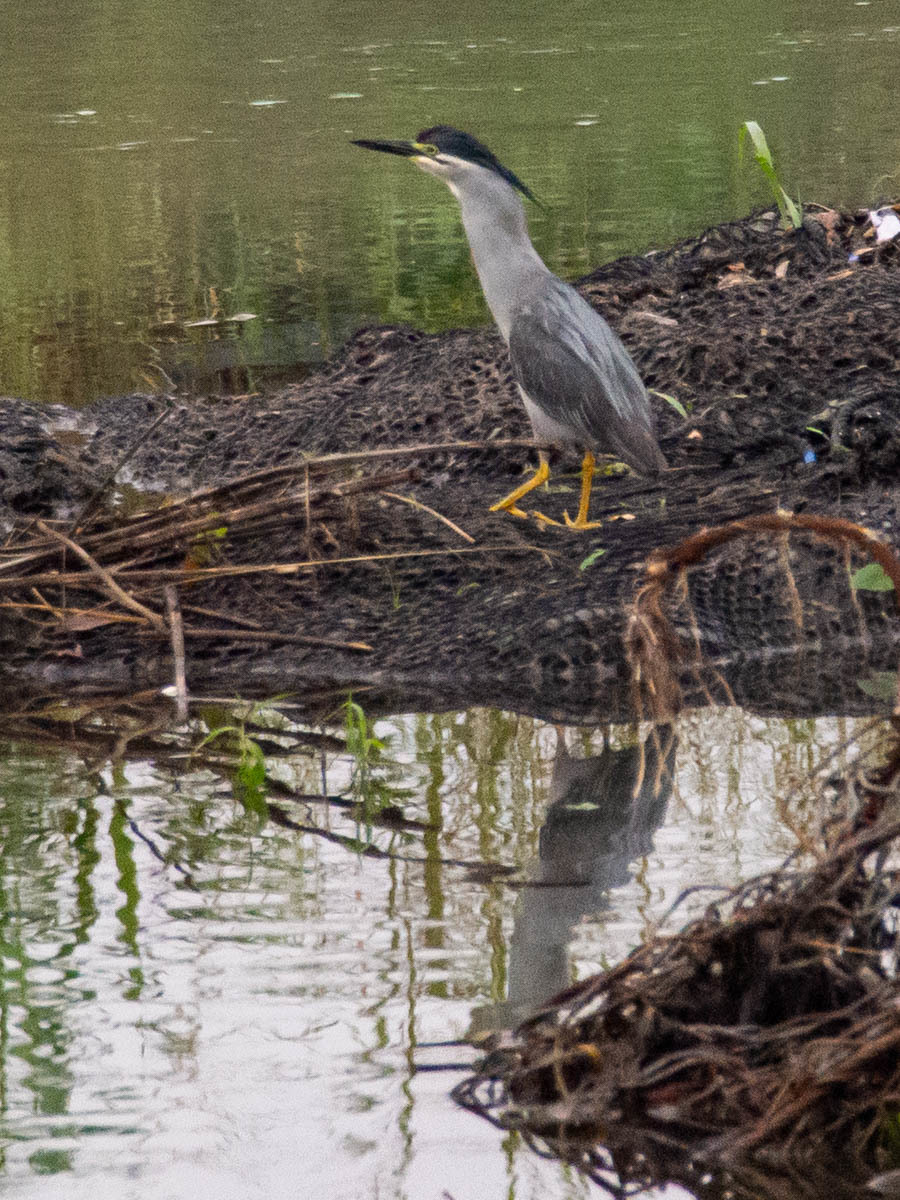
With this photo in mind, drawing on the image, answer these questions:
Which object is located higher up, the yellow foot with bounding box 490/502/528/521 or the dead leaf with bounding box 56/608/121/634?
the yellow foot with bounding box 490/502/528/521

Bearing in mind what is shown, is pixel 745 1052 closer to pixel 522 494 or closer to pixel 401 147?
pixel 522 494

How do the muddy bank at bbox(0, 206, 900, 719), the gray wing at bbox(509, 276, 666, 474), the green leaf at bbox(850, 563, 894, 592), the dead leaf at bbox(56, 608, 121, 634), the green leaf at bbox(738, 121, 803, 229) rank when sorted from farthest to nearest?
1. the green leaf at bbox(738, 121, 803, 229)
2. the gray wing at bbox(509, 276, 666, 474)
3. the dead leaf at bbox(56, 608, 121, 634)
4. the muddy bank at bbox(0, 206, 900, 719)
5. the green leaf at bbox(850, 563, 894, 592)

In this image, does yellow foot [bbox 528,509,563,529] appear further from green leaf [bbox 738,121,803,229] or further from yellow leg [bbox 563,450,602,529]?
green leaf [bbox 738,121,803,229]

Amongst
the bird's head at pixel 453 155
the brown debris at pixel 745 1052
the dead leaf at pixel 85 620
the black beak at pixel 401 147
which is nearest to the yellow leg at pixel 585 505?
the bird's head at pixel 453 155

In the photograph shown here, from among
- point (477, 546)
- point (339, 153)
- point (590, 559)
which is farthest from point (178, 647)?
point (339, 153)

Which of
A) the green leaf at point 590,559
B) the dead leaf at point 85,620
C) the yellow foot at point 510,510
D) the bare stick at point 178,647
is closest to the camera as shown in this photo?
the bare stick at point 178,647

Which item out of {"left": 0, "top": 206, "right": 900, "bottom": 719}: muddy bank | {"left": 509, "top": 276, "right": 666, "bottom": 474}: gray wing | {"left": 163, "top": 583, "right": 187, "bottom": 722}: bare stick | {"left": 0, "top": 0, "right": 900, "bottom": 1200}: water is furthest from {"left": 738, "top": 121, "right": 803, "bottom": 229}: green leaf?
{"left": 163, "top": 583, "right": 187, "bottom": 722}: bare stick

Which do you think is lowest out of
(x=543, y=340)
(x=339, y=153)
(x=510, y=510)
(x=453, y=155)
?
(x=510, y=510)

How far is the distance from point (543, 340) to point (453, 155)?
62 centimetres

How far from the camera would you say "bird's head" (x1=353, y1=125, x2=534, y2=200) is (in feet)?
16.5

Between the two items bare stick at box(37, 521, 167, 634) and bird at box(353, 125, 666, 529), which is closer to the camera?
bare stick at box(37, 521, 167, 634)

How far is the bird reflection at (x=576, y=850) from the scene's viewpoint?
277cm

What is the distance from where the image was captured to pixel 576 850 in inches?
127

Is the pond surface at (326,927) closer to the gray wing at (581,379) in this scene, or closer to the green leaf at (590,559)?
the green leaf at (590,559)
